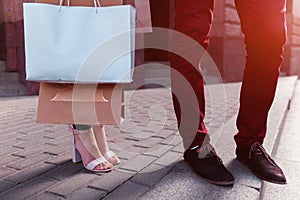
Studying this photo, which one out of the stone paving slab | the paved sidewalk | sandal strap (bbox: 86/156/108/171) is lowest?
the stone paving slab

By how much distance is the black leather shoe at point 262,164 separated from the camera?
1344 millimetres

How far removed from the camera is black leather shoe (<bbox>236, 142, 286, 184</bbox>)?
1.34 meters

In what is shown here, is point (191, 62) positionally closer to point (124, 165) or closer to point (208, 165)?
point (208, 165)

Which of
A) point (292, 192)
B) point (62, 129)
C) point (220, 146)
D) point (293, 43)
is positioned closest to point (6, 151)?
point (62, 129)

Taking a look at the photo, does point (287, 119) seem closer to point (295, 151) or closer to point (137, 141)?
point (295, 151)

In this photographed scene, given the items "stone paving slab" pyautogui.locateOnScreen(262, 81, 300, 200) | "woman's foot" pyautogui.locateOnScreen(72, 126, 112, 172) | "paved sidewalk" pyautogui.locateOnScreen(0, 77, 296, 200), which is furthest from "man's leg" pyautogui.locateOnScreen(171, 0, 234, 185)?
"woman's foot" pyautogui.locateOnScreen(72, 126, 112, 172)

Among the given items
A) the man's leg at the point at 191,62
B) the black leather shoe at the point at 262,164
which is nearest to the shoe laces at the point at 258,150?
the black leather shoe at the point at 262,164

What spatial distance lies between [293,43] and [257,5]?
28.6ft

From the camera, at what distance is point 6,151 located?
1762mm

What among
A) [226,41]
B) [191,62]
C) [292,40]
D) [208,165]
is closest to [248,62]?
[191,62]

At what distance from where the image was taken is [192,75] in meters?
1.44

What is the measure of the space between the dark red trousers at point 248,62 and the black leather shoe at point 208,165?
5cm

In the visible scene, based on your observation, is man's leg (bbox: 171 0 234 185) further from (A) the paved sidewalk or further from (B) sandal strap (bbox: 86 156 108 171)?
(B) sandal strap (bbox: 86 156 108 171)

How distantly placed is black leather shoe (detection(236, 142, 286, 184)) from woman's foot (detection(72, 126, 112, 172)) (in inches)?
25.7
